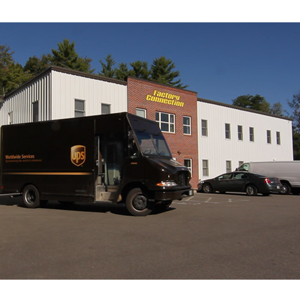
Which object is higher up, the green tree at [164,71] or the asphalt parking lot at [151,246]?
the green tree at [164,71]

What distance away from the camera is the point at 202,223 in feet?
30.7

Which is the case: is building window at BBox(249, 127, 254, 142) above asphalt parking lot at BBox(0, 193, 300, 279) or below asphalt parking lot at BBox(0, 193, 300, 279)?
above

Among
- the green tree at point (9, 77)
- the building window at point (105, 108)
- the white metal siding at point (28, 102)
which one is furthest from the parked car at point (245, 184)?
the green tree at point (9, 77)

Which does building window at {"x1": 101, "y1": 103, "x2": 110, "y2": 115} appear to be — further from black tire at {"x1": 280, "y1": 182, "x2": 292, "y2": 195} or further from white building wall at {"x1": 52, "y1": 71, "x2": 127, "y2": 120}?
black tire at {"x1": 280, "y1": 182, "x2": 292, "y2": 195}

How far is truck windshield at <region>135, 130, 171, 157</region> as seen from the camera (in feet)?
36.1

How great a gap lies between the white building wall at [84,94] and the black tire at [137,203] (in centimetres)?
1074

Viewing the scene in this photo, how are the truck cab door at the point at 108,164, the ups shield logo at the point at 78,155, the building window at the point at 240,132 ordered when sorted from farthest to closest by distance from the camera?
the building window at the point at 240,132 → the ups shield logo at the point at 78,155 → the truck cab door at the point at 108,164

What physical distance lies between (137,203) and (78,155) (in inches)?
106

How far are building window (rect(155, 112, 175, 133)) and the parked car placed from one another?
18.7ft

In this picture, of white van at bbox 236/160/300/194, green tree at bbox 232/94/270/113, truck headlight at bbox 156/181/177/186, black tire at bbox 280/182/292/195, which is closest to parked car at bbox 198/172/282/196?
black tire at bbox 280/182/292/195

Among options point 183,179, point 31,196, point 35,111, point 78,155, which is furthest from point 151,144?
point 35,111

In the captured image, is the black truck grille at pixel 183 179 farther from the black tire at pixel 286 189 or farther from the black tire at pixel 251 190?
the black tire at pixel 286 189

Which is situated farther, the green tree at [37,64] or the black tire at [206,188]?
the green tree at [37,64]

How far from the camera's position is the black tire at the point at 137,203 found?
10773 mm
